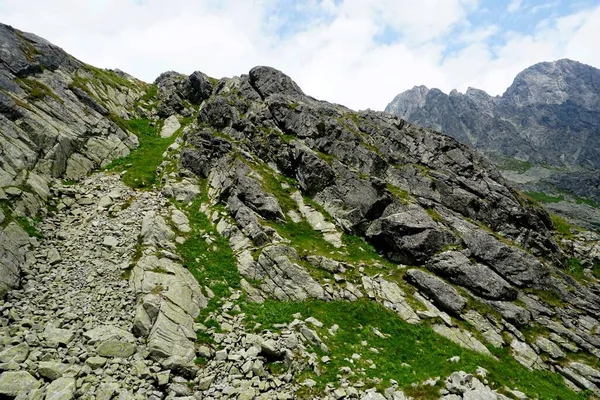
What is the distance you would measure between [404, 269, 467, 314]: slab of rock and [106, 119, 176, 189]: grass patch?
27819mm

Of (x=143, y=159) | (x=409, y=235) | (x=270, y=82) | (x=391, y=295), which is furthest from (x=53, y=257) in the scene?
(x=270, y=82)

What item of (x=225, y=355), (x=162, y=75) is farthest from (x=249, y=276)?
(x=162, y=75)

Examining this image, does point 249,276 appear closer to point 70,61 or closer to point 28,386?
point 28,386

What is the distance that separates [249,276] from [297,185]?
15.9 m

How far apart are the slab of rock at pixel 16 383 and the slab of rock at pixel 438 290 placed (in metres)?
25.1

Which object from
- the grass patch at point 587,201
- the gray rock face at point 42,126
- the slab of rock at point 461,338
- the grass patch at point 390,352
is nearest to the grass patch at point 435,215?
the slab of rock at point 461,338

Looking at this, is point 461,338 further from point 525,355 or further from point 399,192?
point 399,192

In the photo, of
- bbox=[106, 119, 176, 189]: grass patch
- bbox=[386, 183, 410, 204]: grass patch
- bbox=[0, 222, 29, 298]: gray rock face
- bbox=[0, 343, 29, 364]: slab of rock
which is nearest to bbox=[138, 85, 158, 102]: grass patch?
bbox=[106, 119, 176, 189]: grass patch

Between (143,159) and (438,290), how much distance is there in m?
36.6

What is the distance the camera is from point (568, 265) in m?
40.7

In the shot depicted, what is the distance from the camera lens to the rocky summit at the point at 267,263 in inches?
692

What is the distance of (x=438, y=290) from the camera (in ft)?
89.8

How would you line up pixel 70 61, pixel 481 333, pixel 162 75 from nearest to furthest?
1. pixel 481 333
2. pixel 70 61
3. pixel 162 75

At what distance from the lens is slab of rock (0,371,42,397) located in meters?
14.3
